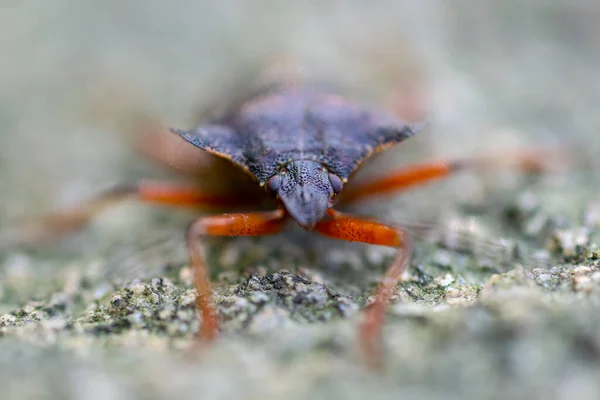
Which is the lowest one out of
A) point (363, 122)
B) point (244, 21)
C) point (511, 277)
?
point (511, 277)

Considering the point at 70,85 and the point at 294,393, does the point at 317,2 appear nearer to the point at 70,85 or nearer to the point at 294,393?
the point at 70,85

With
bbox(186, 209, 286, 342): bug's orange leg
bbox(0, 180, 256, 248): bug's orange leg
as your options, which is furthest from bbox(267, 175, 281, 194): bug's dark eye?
bbox(0, 180, 256, 248): bug's orange leg

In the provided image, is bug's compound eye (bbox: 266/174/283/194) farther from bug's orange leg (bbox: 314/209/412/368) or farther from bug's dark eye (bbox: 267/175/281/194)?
bug's orange leg (bbox: 314/209/412/368)

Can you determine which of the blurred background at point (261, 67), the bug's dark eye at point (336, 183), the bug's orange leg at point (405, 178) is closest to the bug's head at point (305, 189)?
the bug's dark eye at point (336, 183)

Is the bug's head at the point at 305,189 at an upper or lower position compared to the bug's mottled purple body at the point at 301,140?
lower

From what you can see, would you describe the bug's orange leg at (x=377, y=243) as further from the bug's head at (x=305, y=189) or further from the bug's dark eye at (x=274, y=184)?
the bug's dark eye at (x=274, y=184)

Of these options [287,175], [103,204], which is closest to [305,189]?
[287,175]

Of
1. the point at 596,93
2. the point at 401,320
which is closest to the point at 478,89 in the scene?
the point at 596,93
